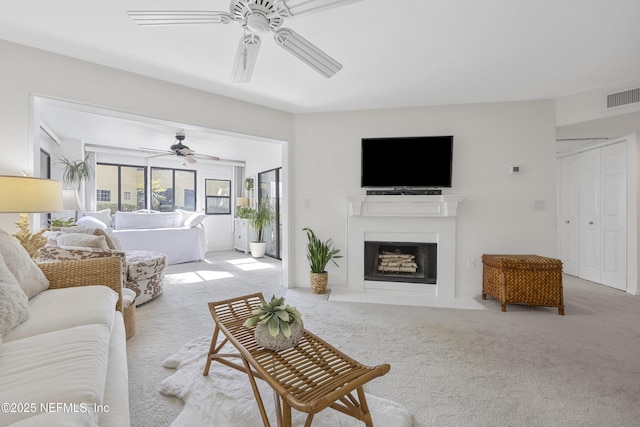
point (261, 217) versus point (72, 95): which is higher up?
point (72, 95)

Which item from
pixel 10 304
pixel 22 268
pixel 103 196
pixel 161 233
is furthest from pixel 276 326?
pixel 103 196

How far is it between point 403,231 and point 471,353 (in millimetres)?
1660

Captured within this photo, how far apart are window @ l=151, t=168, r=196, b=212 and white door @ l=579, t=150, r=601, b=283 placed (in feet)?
25.3

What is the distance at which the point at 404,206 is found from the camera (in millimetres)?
3406

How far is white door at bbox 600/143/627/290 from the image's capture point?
11.8ft

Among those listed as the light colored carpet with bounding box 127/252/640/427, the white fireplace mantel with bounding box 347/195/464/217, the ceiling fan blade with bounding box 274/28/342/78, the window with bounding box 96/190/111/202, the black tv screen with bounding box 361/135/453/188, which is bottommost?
the light colored carpet with bounding box 127/252/640/427

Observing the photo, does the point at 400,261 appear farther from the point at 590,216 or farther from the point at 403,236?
the point at 590,216

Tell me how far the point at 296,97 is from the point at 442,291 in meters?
2.93

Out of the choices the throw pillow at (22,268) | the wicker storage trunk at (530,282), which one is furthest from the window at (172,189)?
the wicker storage trunk at (530,282)

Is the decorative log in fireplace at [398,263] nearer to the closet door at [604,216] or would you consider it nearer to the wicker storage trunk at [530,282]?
the wicker storage trunk at [530,282]

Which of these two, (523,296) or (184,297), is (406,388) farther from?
(184,297)

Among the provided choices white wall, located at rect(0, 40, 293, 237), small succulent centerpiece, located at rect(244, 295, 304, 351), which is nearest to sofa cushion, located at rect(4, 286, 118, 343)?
small succulent centerpiece, located at rect(244, 295, 304, 351)

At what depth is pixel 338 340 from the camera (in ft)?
7.29

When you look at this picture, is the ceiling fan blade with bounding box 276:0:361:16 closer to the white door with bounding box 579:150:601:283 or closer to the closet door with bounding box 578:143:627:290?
the closet door with bounding box 578:143:627:290
